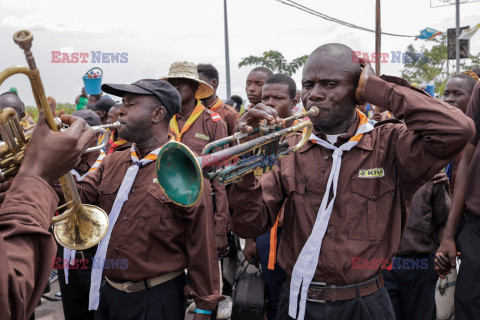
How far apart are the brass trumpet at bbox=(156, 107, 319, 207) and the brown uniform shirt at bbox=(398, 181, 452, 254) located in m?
2.15

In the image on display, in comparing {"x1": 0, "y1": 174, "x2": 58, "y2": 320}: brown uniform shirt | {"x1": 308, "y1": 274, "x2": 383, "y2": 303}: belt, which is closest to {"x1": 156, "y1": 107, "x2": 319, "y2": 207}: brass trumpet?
{"x1": 0, "y1": 174, "x2": 58, "y2": 320}: brown uniform shirt

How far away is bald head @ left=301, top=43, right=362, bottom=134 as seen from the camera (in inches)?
108

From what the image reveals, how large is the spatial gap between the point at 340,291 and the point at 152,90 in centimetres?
212

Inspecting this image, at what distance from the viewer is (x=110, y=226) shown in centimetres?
305

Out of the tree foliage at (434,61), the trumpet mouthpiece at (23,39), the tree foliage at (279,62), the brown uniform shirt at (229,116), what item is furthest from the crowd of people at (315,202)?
the tree foliage at (434,61)

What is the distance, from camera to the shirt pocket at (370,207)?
2572 mm

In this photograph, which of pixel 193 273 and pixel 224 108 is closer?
pixel 193 273

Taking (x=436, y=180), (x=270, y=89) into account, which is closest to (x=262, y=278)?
(x=436, y=180)

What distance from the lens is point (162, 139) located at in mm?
3494

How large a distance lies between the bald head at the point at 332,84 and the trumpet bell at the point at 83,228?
5.09 feet

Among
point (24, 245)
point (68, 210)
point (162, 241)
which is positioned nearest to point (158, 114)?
point (162, 241)

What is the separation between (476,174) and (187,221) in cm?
236

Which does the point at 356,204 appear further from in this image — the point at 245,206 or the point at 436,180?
the point at 436,180

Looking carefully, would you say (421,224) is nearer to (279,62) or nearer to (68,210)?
(68,210)
